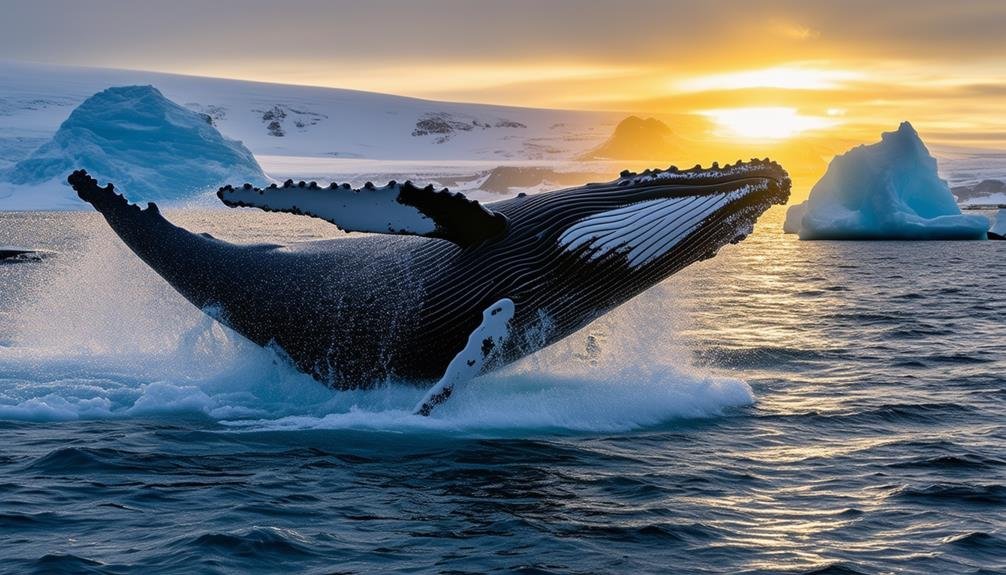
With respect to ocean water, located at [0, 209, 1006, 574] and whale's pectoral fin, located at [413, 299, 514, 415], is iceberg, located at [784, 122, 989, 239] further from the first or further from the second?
whale's pectoral fin, located at [413, 299, 514, 415]

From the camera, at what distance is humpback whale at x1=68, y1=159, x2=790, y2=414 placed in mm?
9266

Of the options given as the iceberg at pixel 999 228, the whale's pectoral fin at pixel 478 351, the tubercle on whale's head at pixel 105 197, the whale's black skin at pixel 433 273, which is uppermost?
the iceberg at pixel 999 228

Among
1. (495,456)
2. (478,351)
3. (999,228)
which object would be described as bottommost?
(495,456)

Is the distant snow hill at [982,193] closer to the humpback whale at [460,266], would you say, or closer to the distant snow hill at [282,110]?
the distant snow hill at [282,110]

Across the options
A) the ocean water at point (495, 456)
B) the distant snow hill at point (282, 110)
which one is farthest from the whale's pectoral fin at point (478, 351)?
the distant snow hill at point (282, 110)

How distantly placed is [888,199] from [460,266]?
148 ft

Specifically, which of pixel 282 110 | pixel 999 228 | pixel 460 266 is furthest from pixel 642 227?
pixel 282 110

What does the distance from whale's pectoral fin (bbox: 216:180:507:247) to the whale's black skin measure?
363 millimetres

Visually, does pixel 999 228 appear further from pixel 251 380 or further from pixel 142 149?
pixel 142 149

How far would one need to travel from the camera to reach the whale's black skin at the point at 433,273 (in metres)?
9.56

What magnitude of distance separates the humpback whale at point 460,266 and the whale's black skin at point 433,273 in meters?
0.01

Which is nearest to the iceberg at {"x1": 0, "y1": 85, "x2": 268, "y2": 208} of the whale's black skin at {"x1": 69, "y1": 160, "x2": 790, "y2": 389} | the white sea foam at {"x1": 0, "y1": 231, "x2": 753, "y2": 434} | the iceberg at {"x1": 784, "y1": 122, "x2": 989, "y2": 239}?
the iceberg at {"x1": 784, "y1": 122, "x2": 989, "y2": 239}

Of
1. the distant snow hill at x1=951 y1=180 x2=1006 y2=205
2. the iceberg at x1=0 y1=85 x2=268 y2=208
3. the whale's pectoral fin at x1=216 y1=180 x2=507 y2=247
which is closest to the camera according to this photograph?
the whale's pectoral fin at x1=216 y1=180 x2=507 y2=247

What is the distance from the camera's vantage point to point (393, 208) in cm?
877
